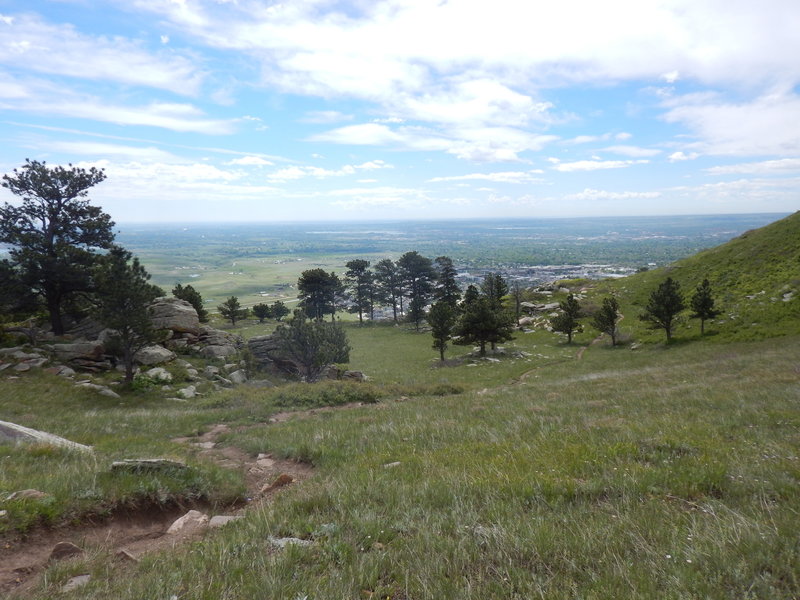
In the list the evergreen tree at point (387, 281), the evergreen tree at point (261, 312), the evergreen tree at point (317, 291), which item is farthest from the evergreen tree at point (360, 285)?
the evergreen tree at point (261, 312)

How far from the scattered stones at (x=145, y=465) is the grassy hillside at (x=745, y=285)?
42.0 m

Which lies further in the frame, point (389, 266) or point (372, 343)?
point (389, 266)

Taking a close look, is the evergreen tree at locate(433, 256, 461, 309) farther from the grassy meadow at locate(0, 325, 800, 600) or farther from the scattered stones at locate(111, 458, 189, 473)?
the scattered stones at locate(111, 458, 189, 473)

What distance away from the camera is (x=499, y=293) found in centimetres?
6650

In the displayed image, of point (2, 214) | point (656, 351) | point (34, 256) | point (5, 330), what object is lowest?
point (656, 351)

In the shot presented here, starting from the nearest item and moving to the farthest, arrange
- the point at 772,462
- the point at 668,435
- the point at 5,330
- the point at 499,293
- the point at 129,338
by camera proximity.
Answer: the point at 772,462 < the point at 668,435 < the point at 129,338 < the point at 5,330 < the point at 499,293

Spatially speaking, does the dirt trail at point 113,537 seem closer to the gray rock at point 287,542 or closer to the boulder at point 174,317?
the gray rock at point 287,542

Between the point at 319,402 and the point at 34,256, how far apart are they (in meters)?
21.0

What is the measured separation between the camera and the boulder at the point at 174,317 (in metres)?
30.1

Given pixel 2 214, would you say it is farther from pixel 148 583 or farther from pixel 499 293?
pixel 499 293

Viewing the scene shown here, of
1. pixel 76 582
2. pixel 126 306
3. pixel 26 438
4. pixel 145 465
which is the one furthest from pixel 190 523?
pixel 126 306

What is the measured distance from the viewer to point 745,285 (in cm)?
4372

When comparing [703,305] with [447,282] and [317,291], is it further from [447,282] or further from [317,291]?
[317,291]

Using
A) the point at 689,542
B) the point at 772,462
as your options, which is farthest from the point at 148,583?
the point at 772,462
